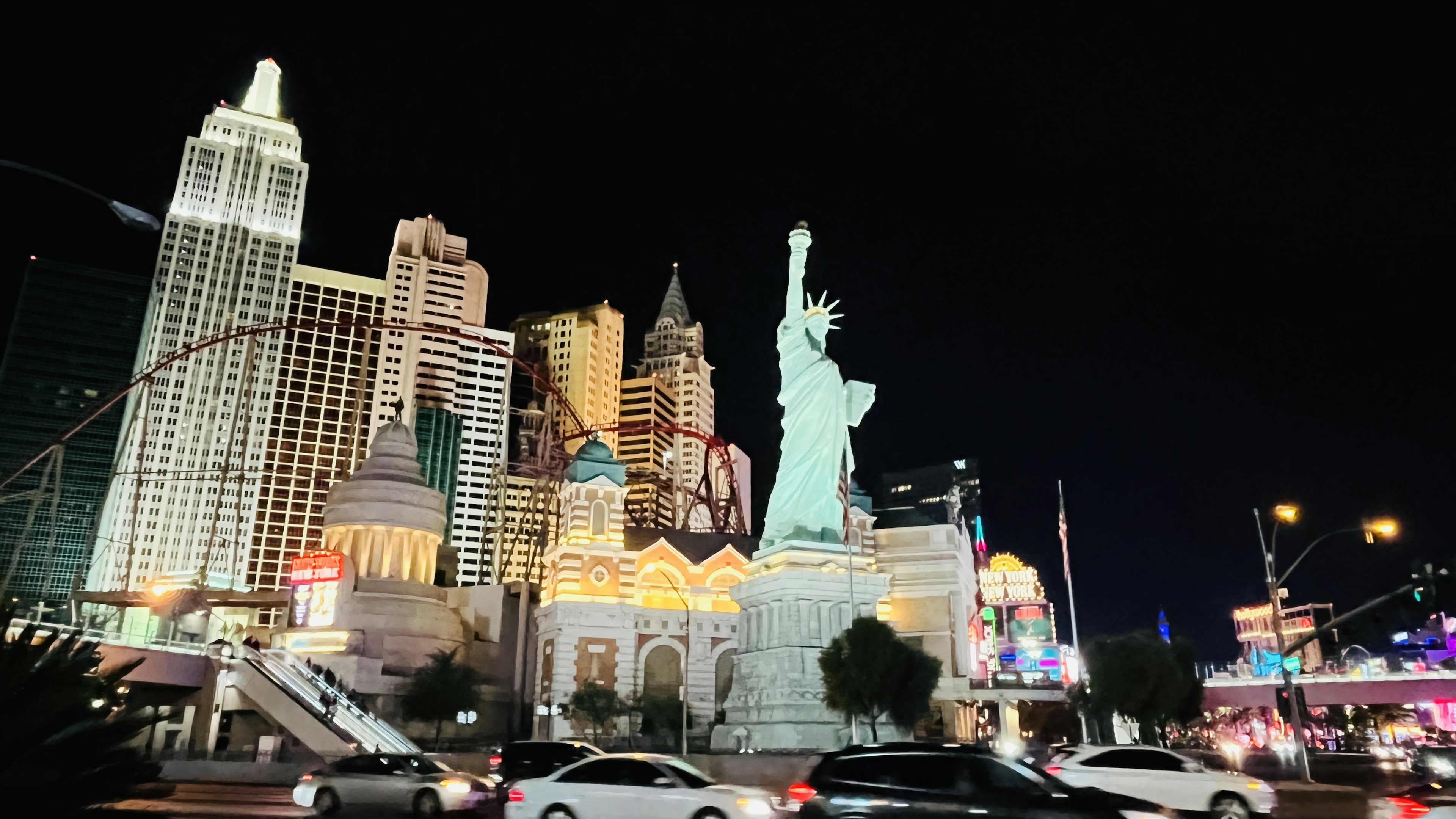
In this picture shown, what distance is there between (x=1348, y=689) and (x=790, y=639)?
30.5 metres

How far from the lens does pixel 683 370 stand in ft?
518

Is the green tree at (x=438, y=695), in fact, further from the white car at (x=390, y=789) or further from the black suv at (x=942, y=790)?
the black suv at (x=942, y=790)

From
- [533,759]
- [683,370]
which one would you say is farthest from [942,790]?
[683,370]

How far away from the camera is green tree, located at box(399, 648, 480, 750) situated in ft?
143

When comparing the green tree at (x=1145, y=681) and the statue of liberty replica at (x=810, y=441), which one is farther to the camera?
the statue of liberty replica at (x=810, y=441)

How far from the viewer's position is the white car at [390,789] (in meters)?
19.1

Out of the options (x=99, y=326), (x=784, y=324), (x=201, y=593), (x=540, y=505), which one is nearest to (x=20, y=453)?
(x=99, y=326)

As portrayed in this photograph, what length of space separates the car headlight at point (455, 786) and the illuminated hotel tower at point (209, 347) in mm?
81488

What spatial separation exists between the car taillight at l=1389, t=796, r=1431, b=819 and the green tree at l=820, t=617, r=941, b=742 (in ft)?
77.4

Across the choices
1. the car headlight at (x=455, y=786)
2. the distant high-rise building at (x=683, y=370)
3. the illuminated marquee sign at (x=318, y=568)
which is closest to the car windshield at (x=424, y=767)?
the car headlight at (x=455, y=786)

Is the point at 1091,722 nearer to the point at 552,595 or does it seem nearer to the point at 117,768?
the point at 552,595

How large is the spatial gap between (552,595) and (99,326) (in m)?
80.0

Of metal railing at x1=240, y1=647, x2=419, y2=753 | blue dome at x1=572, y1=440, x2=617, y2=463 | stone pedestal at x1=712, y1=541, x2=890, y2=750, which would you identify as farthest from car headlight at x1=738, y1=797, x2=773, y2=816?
blue dome at x1=572, y1=440, x2=617, y2=463

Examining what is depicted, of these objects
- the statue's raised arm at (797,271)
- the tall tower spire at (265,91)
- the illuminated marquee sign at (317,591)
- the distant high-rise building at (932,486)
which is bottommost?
the illuminated marquee sign at (317,591)
